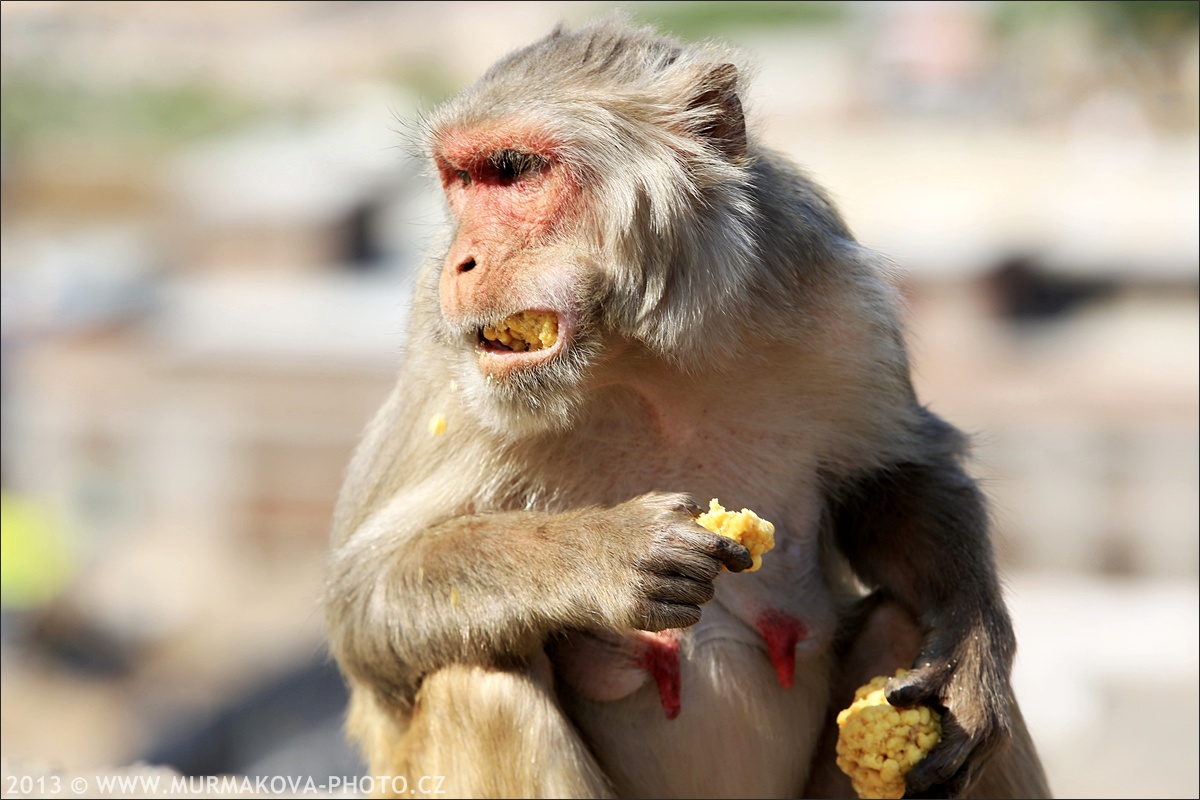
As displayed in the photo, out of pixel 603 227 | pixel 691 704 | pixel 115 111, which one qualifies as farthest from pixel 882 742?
pixel 115 111

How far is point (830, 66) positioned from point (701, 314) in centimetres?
3970

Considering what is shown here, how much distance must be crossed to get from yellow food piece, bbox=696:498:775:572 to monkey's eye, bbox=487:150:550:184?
108 cm

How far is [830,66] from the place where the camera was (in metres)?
42.2

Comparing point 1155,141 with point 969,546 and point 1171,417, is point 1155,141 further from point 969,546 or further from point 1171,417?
point 969,546

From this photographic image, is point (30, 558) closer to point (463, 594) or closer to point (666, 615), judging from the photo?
point (463, 594)

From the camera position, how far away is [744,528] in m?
4.01

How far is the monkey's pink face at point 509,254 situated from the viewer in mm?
3977

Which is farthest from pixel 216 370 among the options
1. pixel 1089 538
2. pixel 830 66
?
pixel 830 66

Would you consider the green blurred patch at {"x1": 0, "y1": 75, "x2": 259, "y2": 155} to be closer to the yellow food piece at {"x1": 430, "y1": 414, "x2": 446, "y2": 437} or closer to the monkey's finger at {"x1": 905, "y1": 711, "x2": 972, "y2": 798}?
the yellow food piece at {"x1": 430, "y1": 414, "x2": 446, "y2": 437}

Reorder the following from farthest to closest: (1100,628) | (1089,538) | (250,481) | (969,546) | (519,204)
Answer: (250,481), (1089,538), (1100,628), (969,546), (519,204)

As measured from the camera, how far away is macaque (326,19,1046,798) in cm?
409

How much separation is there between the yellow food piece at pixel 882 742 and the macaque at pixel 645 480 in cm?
6

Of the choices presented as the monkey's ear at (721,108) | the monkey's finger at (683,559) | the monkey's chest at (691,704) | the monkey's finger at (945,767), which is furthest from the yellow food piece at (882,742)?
the monkey's ear at (721,108)

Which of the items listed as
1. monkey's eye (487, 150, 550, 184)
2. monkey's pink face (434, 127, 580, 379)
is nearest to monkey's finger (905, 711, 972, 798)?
monkey's pink face (434, 127, 580, 379)
